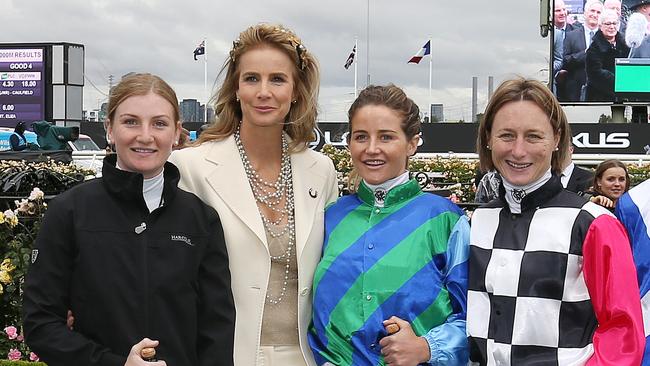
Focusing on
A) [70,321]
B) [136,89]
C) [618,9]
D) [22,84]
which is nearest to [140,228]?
[70,321]

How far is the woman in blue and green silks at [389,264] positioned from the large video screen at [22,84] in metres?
25.2

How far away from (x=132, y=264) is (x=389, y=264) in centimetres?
73

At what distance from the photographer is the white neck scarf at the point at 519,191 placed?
225cm

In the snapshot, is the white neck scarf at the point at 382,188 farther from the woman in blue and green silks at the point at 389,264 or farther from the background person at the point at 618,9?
the background person at the point at 618,9

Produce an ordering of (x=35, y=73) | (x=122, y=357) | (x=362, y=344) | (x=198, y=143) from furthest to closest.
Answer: (x=35, y=73) < (x=198, y=143) < (x=362, y=344) < (x=122, y=357)

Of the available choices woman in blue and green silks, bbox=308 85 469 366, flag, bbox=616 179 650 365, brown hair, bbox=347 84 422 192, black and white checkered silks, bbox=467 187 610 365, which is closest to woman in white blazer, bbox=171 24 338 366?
woman in blue and green silks, bbox=308 85 469 366

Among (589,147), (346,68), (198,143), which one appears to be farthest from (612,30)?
(198,143)

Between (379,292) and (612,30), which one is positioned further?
(612,30)

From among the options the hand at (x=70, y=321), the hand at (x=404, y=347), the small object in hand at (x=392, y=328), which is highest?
the hand at (x=70, y=321)

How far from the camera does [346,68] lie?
28.7 m

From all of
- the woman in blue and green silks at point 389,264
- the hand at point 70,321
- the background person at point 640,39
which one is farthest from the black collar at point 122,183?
the background person at point 640,39

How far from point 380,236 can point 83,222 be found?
855mm

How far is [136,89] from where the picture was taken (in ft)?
7.52

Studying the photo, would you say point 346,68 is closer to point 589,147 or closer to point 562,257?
point 589,147
